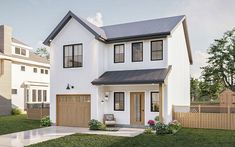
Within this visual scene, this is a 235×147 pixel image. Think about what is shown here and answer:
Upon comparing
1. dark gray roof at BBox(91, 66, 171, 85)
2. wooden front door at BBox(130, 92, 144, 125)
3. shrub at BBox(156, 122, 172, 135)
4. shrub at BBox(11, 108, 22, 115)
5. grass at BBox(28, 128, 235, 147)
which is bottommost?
shrub at BBox(11, 108, 22, 115)

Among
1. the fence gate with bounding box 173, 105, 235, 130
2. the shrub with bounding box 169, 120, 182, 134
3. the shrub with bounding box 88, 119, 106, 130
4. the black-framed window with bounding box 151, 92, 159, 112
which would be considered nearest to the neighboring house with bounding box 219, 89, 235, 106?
the fence gate with bounding box 173, 105, 235, 130

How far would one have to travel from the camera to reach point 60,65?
1852 cm

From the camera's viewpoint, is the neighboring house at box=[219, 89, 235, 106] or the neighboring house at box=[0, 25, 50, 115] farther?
the neighboring house at box=[0, 25, 50, 115]

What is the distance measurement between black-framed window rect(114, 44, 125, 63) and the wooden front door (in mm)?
2671

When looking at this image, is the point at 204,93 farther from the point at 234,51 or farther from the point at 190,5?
the point at 190,5

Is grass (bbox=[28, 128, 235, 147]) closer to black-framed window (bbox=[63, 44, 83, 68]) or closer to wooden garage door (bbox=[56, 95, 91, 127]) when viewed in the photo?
wooden garage door (bbox=[56, 95, 91, 127])

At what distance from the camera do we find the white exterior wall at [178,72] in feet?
54.4

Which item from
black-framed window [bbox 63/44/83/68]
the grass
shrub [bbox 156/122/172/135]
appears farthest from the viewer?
black-framed window [bbox 63/44/83/68]

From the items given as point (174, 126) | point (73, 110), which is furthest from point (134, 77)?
point (73, 110)

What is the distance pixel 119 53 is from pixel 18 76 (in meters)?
16.2

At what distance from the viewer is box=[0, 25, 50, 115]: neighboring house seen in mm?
26562

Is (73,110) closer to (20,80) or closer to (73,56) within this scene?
(73,56)

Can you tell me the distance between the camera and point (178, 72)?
1878 centimetres

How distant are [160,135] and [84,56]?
25.6ft
